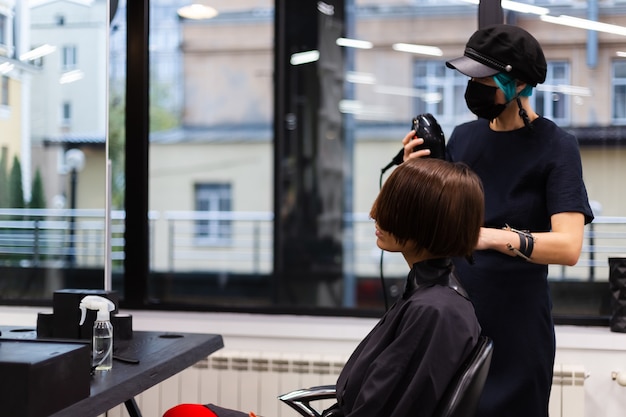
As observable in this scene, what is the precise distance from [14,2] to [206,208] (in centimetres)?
455

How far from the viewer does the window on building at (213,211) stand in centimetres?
→ 754

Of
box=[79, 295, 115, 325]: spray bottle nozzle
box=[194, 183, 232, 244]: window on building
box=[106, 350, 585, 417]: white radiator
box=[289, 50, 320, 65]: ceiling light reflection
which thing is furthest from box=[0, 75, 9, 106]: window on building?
box=[194, 183, 232, 244]: window on building

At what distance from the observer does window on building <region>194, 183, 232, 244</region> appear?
754cm

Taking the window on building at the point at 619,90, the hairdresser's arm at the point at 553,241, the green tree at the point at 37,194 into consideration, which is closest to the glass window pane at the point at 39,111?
the green tree at the point at 37,194

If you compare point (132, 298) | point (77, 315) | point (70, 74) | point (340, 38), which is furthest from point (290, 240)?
point (77, 315)

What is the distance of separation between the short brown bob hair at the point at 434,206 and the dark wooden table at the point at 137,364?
0.67m

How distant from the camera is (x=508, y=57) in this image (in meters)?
1.80

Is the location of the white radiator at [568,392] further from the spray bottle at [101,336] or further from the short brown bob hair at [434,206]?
the spray bottle at [101,336]

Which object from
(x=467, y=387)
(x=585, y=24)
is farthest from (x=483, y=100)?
(x=585, y=24)

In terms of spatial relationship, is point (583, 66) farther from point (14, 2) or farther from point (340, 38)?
point (340, 38)

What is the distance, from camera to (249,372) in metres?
2.82

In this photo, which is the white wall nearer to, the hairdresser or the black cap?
the hairdresser

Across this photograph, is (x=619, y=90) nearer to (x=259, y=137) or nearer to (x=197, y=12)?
(x=259, y=137)

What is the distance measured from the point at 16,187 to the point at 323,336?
5.11ft
